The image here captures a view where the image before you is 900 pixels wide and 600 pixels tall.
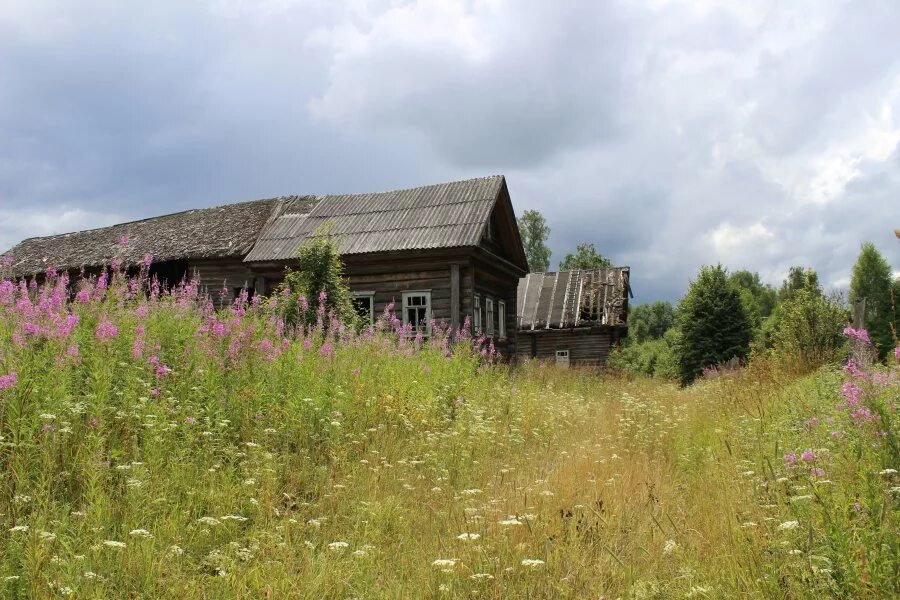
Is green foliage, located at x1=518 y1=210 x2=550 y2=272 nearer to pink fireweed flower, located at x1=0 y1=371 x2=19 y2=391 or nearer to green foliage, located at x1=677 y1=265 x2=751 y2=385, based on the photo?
green foliage, located at x1=677 y1=265 x2=751 y2=385

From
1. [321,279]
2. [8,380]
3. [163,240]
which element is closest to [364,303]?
[321,279]

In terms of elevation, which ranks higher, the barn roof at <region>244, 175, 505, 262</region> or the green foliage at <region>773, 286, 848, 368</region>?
the barn roof at <region>244, 175, 505, 262</region>

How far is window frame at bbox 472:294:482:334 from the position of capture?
17438 mm

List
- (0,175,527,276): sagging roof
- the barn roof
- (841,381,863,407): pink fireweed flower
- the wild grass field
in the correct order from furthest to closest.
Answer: (0,175,527,276): sagging roof
the barn roof
(841,381,863,407): pink fireweed flower
the wild grass field

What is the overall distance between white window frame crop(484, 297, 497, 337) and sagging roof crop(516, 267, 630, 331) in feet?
24.0

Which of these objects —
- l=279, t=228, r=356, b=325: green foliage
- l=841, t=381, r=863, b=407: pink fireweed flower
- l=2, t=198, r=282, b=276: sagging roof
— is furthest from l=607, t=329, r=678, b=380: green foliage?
l=841, t=381, r=863, b=407: pink fireweed flower

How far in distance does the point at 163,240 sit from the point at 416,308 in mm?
11116

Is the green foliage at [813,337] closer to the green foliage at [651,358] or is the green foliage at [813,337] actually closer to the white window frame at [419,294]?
the white window frame at [419,294]

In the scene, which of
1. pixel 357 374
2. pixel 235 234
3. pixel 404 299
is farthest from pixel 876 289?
pixel 357 374

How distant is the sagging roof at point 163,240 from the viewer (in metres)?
20.9

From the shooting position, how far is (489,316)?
19562mm

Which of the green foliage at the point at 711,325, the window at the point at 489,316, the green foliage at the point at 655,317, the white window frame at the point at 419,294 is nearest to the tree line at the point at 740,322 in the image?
the green foliage at the point at 711,325

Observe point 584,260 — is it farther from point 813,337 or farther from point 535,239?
point 813,337

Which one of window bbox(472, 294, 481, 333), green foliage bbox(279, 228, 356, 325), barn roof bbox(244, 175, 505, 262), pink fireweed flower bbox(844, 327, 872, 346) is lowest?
pink fireweed flower bbox(844, 327, 872, 346)
